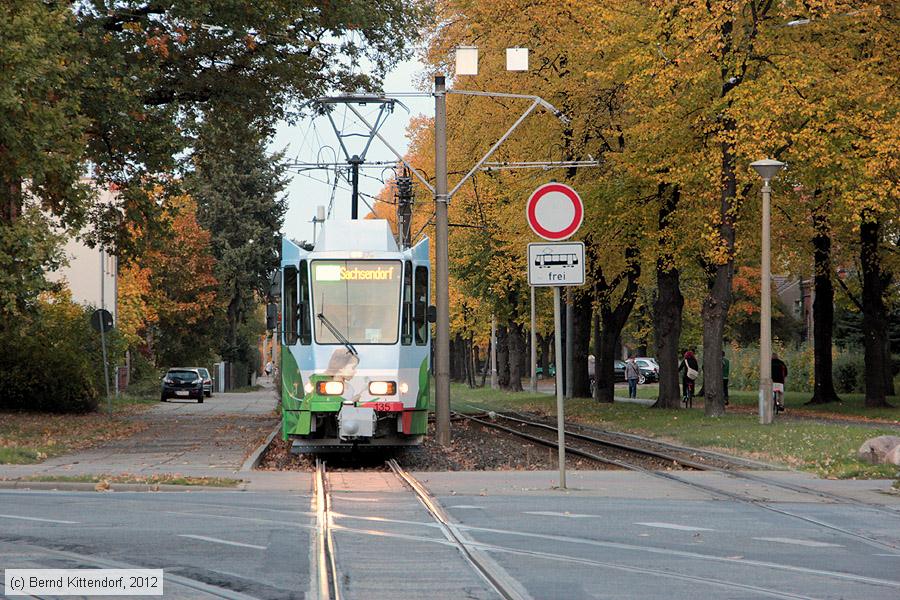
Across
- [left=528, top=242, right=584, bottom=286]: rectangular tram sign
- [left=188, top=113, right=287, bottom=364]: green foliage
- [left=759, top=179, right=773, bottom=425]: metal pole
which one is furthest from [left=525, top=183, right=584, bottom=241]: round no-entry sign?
[left=188, top=113, right=287, bottom=364]: green foliage

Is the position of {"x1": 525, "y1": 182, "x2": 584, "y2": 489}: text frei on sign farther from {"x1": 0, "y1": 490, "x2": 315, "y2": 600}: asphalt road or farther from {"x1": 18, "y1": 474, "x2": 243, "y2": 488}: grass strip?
{"x1": 18, "y1": 474, "x2": 243, "y2": 488}: grass strip

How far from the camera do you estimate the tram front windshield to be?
2084 centimetres

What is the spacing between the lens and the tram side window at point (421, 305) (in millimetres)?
21219

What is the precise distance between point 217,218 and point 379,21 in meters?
56.0

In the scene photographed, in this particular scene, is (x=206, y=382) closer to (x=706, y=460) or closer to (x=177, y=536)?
(x=706, y=460)

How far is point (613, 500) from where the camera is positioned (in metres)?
14.5

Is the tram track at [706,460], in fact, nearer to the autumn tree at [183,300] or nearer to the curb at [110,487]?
the curb at [110,487]

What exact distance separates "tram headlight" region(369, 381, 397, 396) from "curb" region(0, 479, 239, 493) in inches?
194

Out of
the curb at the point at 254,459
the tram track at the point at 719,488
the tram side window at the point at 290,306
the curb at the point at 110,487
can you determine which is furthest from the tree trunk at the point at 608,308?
the curb at the point at 110,487

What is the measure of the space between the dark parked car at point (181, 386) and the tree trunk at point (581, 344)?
65.5ft

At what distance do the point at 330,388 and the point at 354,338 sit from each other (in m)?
0.96

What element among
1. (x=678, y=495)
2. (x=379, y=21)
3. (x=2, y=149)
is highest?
(x=379, y=21)

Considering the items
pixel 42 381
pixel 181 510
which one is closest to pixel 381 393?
pixel 181 510

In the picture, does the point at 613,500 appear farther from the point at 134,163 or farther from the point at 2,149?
the point at 134,163
